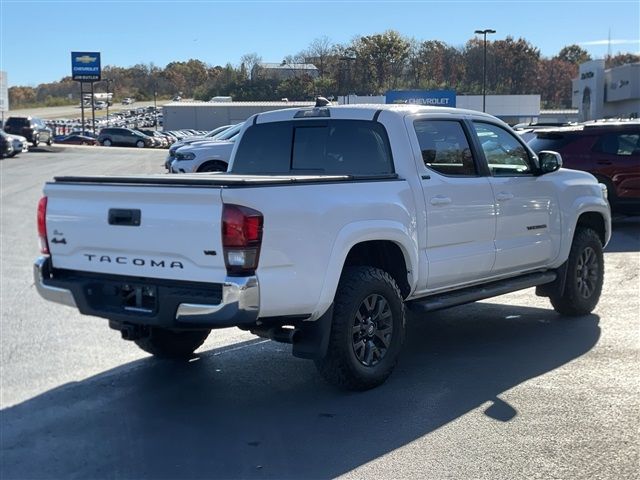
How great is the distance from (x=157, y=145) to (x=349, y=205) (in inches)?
2046

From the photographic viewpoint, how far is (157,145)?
182 feet

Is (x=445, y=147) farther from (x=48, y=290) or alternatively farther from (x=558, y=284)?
(x=48, y=290)

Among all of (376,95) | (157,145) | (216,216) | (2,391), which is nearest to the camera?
(216,216)

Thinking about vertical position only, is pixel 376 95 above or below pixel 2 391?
above

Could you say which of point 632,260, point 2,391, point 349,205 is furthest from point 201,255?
point 632,260

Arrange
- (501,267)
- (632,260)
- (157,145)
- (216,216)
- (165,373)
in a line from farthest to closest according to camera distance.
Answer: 1. (157,145)
2. (632,260)
3. (501,267)
4. (165,373)
5. (216,216)

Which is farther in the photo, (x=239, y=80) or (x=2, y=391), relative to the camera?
(x=239, y=80)

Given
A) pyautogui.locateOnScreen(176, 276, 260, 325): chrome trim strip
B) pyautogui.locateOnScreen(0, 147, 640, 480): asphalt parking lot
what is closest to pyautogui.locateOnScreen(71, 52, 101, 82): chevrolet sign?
pyautogui.locateOnScreen(0, 147, 640, 480): asphalt parking lot

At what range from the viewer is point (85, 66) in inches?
2623

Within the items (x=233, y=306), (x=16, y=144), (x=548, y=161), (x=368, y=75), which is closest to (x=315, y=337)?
(x=233, y=306)

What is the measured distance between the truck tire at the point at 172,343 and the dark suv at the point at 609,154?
875 centimetres

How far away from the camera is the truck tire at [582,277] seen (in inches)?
301

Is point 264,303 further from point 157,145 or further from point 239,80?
point 157,145

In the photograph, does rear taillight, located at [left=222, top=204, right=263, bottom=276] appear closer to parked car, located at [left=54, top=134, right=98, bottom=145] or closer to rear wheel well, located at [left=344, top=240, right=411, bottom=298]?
rear wheel well, located at [left=344, top=240, right=411, bottom=298]
